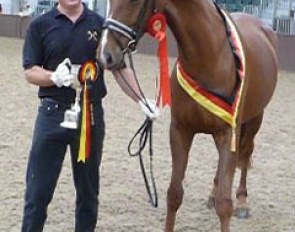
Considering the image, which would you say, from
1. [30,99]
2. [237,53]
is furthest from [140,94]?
[30,99]

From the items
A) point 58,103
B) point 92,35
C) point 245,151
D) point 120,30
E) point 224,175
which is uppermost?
point 120,30

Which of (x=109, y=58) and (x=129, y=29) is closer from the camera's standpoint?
(x=109, y=58)

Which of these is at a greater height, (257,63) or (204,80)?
(204,80)

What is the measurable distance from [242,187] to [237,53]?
5.58ft

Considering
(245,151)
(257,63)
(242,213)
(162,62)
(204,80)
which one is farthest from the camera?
(245,151)

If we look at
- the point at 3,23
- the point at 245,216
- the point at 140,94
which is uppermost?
the point at 140,94

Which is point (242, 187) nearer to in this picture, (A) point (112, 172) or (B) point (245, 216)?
(B) point (245, 216)

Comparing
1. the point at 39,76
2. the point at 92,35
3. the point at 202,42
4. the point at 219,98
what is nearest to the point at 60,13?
the point at 92,35

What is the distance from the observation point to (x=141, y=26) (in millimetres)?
3814

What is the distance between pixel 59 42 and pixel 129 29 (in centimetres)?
46

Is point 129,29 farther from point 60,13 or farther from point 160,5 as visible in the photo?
point 60,13

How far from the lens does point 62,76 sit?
3.71 meters

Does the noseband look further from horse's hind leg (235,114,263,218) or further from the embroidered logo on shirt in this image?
horse's hind leg (235,114,263,218)

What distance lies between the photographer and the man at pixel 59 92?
12.9 feet
